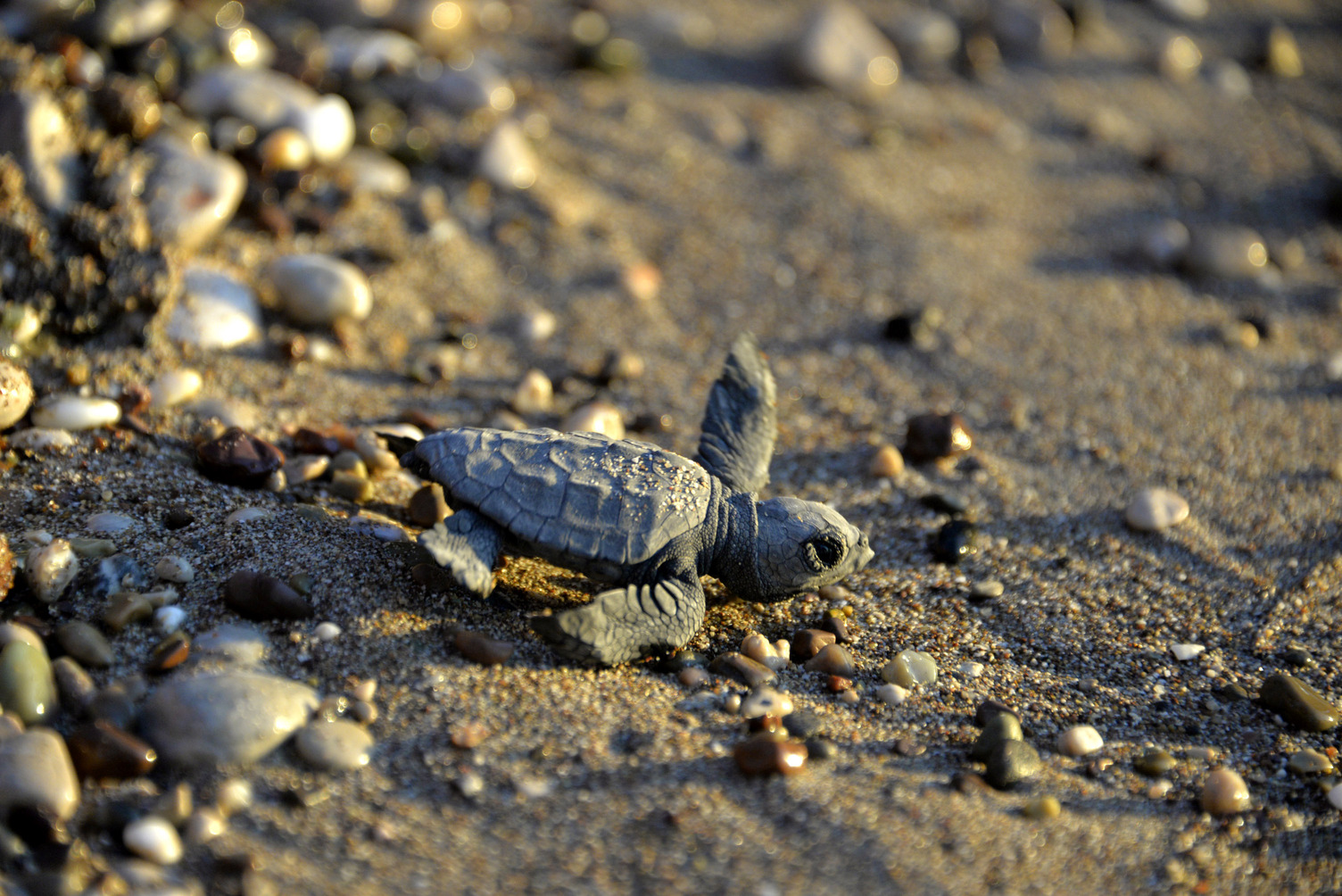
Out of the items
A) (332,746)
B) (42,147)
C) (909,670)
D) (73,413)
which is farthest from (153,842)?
(42,147)

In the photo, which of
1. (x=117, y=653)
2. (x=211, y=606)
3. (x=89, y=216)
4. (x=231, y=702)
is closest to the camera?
(x=231, y=702)

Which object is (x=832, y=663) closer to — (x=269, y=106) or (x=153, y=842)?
(x=153, y=842)

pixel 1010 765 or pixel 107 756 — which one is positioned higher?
pixel 1010 765

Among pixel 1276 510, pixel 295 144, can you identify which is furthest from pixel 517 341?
pixel 1276 510

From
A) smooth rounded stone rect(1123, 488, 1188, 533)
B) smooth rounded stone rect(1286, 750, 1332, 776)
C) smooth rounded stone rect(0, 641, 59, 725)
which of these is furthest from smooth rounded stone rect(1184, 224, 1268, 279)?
smooth rounded stone rect(0, 641, 59, 725)

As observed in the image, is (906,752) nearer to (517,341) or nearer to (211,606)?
Result: (211,606)

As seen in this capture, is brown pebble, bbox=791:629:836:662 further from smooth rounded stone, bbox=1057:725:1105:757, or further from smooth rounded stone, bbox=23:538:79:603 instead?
smooth rounded stone, bbox=23:538:79:603

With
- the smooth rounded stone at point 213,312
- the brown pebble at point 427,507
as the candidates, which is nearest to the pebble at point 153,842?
the brown pebble at point 427,507
